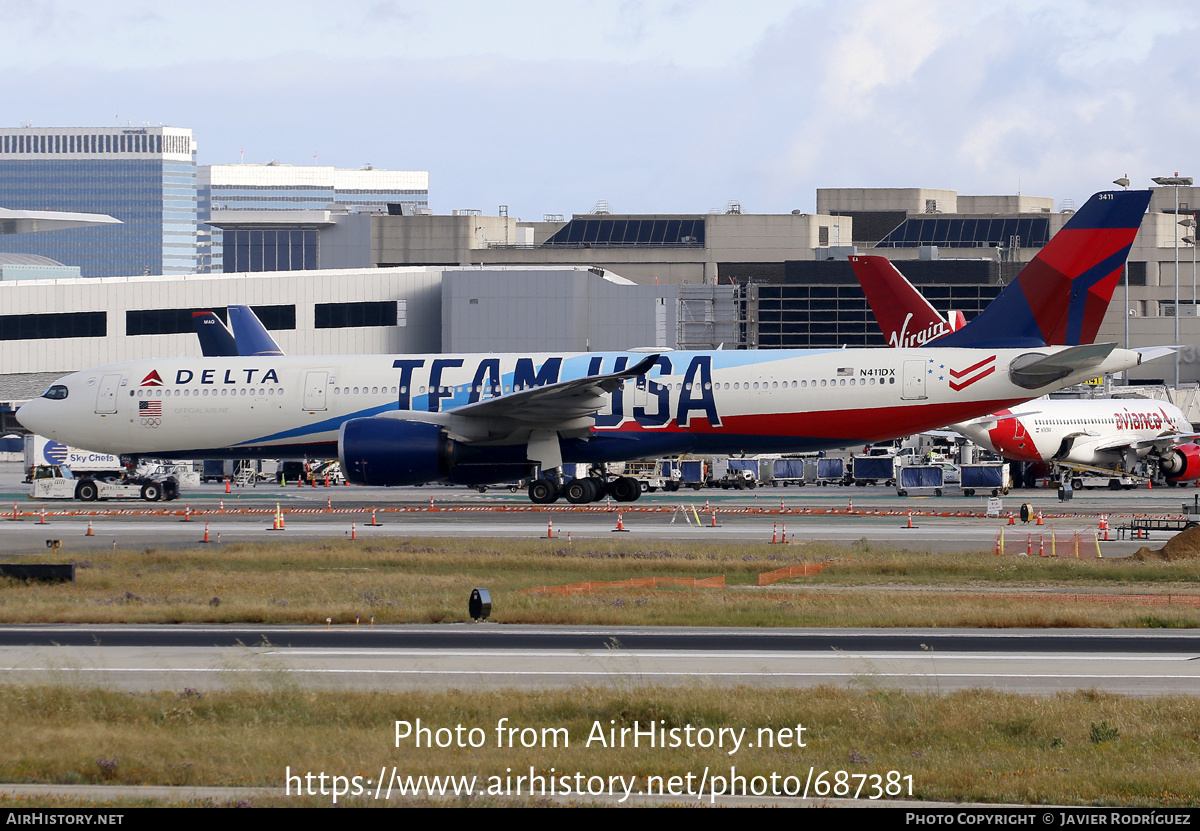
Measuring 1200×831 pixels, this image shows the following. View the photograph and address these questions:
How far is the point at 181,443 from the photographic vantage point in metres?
41.1

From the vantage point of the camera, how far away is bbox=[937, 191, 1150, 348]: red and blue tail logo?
38.3 m

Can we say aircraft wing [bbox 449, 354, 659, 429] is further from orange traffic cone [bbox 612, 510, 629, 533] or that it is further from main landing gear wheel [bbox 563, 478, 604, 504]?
orange traffic cone [bbox 612, 510, 629, 533]

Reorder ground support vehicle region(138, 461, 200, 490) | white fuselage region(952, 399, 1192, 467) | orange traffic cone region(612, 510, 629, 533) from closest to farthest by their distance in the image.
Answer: orange traffic cone region(612, 510, 629, 533), white fuselage region(952, 399, 1192, 467), ground support vehicle region(138, 461, 200, 490)

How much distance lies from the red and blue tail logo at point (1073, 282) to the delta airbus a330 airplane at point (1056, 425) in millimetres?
7852

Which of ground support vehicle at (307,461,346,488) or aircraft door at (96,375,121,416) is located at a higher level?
aircraft door at (96,375,121,416)

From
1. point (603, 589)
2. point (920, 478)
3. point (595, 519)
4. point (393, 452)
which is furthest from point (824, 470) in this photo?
point (603, 589)

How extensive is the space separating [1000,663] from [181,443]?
3107cm

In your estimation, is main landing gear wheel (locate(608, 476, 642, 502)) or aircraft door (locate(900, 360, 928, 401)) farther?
main landing gear wheel (locate(608, 476, 642, 502))

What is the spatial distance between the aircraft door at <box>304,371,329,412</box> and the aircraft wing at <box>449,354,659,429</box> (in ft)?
14.1

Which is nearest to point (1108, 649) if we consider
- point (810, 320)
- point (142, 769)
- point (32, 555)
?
point (142, 769)

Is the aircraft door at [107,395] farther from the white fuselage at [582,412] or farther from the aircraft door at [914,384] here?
the aircraft door at [914,384]

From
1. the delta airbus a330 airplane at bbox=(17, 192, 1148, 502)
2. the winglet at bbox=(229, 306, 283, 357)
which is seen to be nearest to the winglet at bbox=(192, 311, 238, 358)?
the winglet at bbox=(229, 306, 283, 357)

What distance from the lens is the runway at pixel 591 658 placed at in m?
14.3
